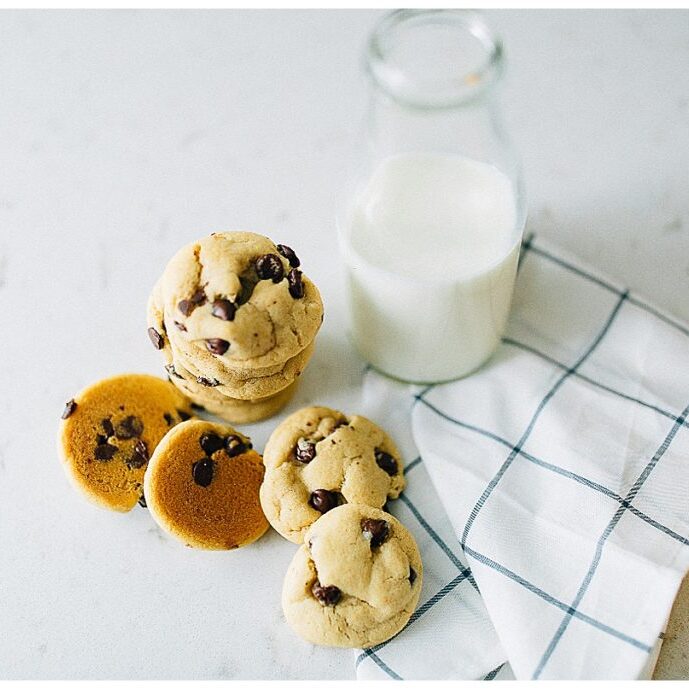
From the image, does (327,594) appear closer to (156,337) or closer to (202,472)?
(202,472)

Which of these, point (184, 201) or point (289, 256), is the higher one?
point (289, 256)

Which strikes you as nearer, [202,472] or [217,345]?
[217,345]

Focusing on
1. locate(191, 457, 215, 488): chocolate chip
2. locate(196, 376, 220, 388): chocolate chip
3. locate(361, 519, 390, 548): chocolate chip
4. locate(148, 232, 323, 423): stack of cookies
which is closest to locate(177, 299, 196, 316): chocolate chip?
locate(148, 232, 323, 423): stack of cookies

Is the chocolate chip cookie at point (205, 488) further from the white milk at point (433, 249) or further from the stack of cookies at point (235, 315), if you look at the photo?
the white milk at point (433, 249)

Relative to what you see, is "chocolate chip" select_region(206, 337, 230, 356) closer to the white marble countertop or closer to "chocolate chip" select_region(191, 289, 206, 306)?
"chocolate chip" select_region(191, 289, 206, 306)

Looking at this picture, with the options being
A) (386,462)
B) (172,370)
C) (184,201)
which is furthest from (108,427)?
(184,201)

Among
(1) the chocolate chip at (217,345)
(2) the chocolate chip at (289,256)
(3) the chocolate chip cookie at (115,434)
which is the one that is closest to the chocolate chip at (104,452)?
(3) the chocolate chip cookie at (115,434)

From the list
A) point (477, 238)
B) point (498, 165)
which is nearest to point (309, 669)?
point (477, 238)
